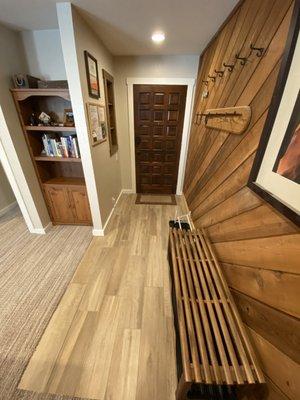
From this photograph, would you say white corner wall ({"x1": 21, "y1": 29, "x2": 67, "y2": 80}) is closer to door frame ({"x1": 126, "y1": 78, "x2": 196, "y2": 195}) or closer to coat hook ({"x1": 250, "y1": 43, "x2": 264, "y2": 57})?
door frame ({"x1": 126, "y1": 78, "x2": 196, "y2": 195})

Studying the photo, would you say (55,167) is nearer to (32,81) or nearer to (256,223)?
(32,81)

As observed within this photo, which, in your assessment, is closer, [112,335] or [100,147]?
[112,335]

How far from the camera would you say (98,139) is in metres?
2.22

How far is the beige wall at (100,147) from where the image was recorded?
166 cm

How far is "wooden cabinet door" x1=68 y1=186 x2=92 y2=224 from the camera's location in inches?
94.6

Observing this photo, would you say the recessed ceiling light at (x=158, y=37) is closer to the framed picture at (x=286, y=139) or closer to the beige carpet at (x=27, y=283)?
the framed picture at (x=286, y=139)

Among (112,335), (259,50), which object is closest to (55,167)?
(112,335)

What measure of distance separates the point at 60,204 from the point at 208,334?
2375 mm

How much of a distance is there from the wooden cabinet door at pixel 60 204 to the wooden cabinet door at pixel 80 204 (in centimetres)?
6

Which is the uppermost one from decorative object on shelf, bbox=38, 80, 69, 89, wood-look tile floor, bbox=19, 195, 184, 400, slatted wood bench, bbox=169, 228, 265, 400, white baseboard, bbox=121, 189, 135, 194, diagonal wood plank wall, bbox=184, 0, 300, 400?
decorative object on shelf, bbox=38, 80, 69, 89

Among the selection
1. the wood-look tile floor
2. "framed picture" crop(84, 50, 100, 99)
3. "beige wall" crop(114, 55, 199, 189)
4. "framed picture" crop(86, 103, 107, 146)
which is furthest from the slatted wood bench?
"beige wall" crop(114, 55, 199, 189)

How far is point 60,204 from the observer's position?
253 cm

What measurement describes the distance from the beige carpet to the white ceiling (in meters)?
2.43

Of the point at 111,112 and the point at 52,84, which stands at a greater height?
the point at 52,84
